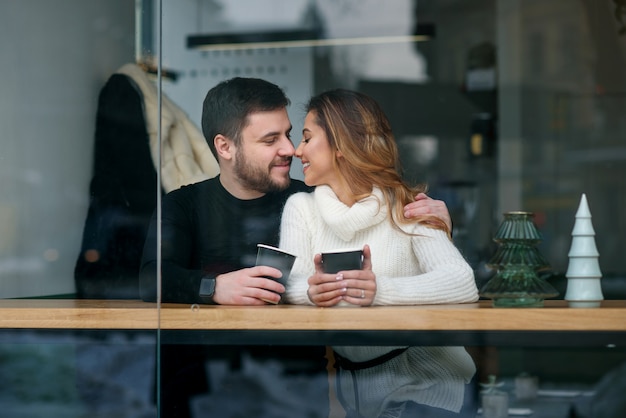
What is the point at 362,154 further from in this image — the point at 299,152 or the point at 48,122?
the point at 48,122

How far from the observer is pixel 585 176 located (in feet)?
17.6

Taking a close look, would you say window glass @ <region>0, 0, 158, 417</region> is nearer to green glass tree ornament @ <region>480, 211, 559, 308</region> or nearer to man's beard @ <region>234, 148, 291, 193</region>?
man's beard @ <region>234, 148, 291, 193</region>

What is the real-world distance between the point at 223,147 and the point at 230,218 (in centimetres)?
19

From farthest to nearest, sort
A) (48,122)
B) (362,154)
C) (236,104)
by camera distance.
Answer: (48,122)
(236,104)
(362,154)

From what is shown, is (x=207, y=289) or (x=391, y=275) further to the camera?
(x=207, y=289)

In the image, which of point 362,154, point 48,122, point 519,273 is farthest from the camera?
point 48,122

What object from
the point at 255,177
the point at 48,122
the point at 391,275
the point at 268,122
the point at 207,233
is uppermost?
the point at 48,122

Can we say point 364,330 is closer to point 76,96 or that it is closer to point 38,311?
point 38,311

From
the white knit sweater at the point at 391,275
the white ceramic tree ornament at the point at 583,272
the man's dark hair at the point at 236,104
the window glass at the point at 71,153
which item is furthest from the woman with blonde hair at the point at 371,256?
the window glass at the point at 71,153

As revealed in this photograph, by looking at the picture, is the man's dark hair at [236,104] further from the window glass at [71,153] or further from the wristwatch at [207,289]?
the window glass at [71,153]

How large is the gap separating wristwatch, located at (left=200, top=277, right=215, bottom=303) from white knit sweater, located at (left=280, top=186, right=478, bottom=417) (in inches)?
8.2

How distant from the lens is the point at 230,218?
242 cm

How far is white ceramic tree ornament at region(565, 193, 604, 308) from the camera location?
2225 millimetres

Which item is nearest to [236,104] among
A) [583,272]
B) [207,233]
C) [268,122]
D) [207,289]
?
[268,122]
